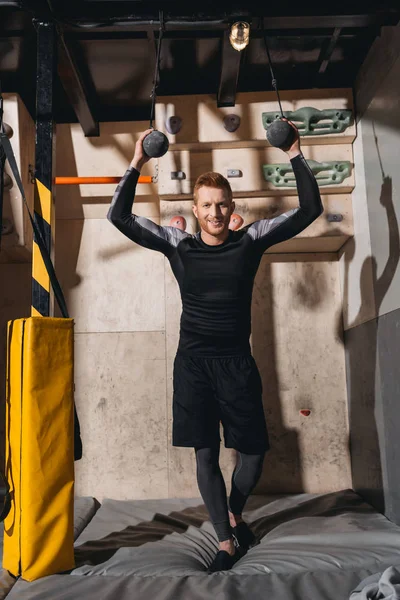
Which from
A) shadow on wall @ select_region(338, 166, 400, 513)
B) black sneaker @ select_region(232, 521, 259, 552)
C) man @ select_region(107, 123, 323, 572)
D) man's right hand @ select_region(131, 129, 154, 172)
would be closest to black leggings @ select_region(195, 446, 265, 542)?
man @ select_region(107, 123, 323, 572)

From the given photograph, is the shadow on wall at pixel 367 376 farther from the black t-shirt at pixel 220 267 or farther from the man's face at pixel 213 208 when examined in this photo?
the man's face at pixel 213 208

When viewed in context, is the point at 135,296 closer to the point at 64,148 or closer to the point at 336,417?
the point at 64,148

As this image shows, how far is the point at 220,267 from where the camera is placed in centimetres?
232

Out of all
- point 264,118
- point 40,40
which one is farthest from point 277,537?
point 40,40

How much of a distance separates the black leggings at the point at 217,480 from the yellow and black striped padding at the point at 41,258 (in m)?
0.86

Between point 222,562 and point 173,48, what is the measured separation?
8.31 feet

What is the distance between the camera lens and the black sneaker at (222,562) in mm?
2027

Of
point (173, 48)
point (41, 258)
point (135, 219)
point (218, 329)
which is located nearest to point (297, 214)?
point (218, 329)

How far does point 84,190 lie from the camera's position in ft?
11.4

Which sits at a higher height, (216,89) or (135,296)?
(216,89)

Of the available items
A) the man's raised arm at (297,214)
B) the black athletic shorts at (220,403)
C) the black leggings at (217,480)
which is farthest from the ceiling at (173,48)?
the black leggings at (217,480)

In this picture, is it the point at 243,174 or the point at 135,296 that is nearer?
the point at 243,174

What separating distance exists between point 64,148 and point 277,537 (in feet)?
8.49

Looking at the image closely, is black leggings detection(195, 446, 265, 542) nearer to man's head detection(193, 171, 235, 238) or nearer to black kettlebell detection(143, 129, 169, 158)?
man's head detection(193, 171, 235, 238)
